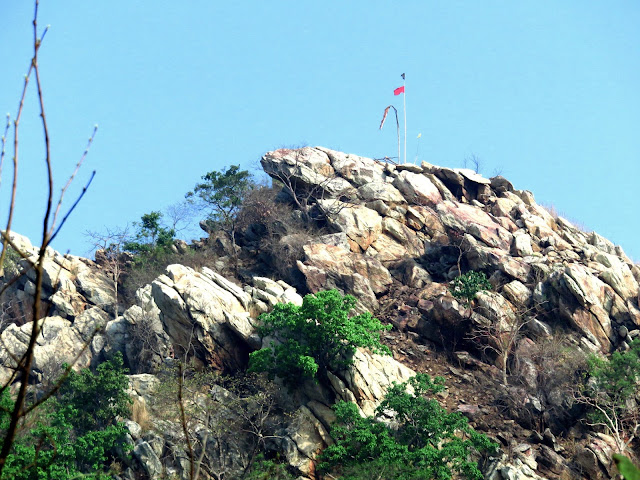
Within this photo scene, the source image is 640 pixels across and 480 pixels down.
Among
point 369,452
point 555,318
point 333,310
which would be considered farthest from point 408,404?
point 555,318

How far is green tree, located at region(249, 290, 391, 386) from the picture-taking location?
3131 centimetres

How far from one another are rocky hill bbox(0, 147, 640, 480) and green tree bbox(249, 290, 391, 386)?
2.50ft

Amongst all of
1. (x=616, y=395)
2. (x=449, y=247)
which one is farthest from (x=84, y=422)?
(x=449, y=247)

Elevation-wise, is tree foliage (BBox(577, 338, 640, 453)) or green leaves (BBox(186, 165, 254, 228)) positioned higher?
green leaves (BBox(186, 165, 254, 228))

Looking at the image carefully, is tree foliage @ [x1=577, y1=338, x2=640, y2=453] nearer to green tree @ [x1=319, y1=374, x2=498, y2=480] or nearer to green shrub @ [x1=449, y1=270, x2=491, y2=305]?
green tree @ [x1=319, y1=374, x2=498, y2=480]

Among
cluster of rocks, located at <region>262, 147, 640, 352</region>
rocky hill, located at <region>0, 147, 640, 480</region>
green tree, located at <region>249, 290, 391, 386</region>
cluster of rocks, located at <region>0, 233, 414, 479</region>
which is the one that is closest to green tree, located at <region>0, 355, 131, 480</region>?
cluster of rocks, located at <region>0, 233, 414, 479</region>

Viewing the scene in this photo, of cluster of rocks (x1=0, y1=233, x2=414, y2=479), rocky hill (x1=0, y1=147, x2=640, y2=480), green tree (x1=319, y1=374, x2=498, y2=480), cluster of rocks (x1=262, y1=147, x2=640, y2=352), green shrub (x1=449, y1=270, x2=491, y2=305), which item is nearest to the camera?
green tree (x1=319, y1=374, x2=498, y2=480)

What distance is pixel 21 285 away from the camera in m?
44.0

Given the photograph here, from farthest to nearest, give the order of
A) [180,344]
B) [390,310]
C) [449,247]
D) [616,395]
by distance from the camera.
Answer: [449,247] → [390,310] → [180,344] → [616,395]

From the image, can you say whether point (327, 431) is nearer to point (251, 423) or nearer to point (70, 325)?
point (251, 423)

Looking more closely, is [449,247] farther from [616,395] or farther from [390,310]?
[616,395]

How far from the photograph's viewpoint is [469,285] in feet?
123

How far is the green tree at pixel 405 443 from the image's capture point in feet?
85.7

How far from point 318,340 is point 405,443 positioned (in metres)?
5.90
